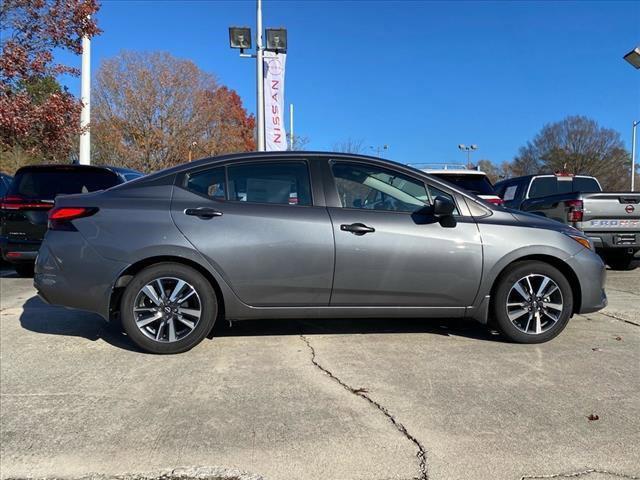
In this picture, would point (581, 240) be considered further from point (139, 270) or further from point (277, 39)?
point (277, 39)

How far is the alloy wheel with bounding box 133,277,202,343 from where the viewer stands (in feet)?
13.4

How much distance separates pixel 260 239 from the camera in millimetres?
4125

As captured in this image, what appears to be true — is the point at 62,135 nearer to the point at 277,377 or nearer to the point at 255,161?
the point at 255,161

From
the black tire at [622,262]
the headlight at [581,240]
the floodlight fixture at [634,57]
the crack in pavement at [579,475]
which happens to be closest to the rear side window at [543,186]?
the black tire at [622,262]

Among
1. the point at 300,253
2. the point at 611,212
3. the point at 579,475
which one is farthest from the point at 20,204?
the point at 611,212

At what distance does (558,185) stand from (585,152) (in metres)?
43.7

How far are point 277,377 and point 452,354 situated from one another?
152 cm

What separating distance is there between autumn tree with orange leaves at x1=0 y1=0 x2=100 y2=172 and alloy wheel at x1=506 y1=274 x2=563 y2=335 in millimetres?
8123

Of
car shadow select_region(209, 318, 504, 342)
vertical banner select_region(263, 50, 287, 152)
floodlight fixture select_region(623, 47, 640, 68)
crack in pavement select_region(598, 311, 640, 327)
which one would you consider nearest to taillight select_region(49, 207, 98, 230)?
car shadow select_region(209, 318, 504, 342)

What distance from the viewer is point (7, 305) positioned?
19.7ft

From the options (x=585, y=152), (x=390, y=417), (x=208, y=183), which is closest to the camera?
(x=390, y=417)

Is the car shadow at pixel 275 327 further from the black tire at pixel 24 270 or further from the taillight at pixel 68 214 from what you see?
the black tire at pixel 24 270

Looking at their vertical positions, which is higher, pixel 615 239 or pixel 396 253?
pixel 615 239

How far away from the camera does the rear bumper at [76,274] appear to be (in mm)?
4059
